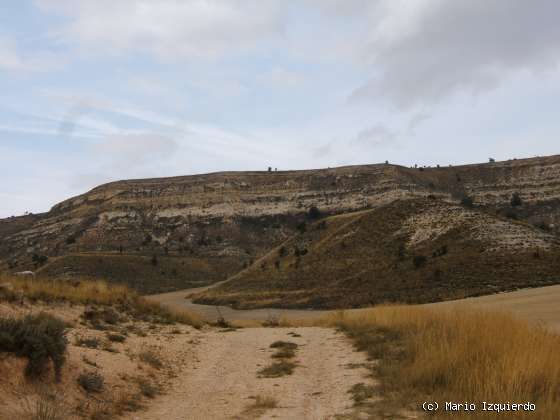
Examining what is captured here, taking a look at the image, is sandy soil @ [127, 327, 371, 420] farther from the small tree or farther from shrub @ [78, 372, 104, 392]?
the small tree

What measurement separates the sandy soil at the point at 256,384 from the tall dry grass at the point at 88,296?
18.3ft

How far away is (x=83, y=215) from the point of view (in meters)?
102

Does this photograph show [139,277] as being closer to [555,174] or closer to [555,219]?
[555,219]

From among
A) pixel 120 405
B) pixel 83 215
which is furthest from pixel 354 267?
pixel 83 215

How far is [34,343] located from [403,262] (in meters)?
36.7

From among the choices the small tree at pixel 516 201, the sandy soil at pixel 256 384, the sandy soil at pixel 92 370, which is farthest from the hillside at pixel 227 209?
the sandy soil at pixel 256 384

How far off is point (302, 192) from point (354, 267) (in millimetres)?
53703

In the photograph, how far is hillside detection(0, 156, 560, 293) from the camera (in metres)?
79.0

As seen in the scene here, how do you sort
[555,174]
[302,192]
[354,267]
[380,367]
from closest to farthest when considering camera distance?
[380,367], [354,267], [555,174], [302,192]

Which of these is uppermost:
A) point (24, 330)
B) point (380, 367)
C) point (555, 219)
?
point (555, 219)

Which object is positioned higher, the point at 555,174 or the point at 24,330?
the point at 555,174

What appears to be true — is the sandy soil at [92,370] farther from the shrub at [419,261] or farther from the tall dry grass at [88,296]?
the shrub at [419,261]

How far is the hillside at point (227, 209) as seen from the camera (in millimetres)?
79000

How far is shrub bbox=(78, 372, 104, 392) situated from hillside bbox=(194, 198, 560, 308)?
28726 millimetres
